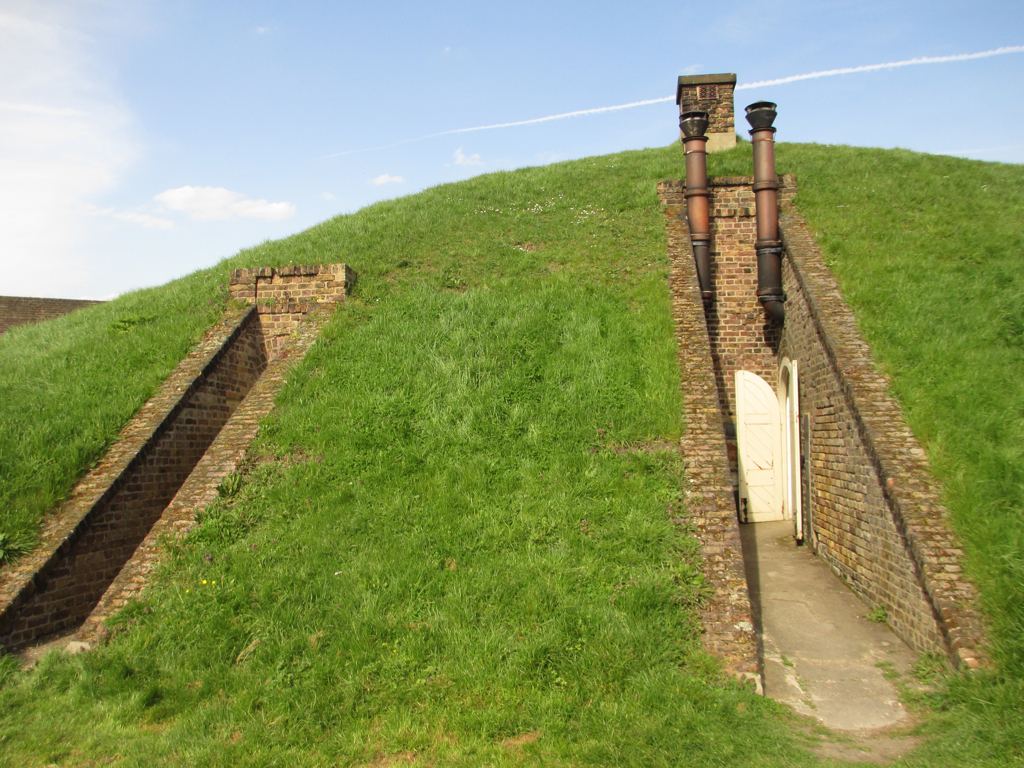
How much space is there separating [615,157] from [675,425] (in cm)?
1224

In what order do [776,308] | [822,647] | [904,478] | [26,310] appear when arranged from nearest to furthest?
[822,647] → [904,478] → [776,308] → [26,310]

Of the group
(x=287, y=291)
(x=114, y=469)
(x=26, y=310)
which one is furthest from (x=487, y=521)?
(x=26, y=310)

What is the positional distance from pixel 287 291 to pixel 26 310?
17.9 meters

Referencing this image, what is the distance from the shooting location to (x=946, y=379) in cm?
718

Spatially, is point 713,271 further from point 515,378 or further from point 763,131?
point 515,378

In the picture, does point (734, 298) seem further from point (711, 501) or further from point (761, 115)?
point (711, 501)

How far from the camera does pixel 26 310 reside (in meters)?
21.9

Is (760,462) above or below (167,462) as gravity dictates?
below

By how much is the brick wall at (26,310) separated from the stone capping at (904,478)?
24.6m

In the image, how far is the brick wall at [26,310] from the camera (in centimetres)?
2133

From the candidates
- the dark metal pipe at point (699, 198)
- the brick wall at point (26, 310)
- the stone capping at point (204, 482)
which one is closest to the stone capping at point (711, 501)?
the dark metal pipe at point (699, 198)

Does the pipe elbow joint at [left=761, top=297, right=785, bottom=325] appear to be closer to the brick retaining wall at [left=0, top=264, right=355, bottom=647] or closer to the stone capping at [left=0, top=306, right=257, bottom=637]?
the brick retaining wall at [left=0, top=264, right=355, bottom=647]

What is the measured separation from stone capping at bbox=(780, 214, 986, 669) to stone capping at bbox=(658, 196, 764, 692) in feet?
5.30

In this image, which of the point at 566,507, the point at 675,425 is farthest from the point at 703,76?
the point at 566,507
